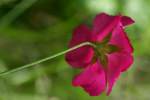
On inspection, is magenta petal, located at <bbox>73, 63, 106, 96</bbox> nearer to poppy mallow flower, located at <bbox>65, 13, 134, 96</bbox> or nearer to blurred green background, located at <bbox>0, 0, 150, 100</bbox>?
poppy mallow flower, located at <bbox>65, 13, 134, 96</bbox>

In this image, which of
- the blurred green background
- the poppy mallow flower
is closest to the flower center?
the poppy mallow flower

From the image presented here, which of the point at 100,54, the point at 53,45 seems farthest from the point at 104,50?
the point at 53,45

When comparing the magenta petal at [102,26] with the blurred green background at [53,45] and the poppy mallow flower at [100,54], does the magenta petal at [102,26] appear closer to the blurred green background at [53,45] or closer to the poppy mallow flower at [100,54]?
the poppy mallow flower at [100,54]

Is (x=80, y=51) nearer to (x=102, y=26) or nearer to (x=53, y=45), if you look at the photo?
(x=102, y=26)

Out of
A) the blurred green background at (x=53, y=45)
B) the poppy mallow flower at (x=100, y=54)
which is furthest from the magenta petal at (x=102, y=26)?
the blurred green background at (x=53, y=45)

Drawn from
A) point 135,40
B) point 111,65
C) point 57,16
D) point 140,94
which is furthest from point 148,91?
point 111,65

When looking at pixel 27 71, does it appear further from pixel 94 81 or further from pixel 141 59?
pixel 94 81
